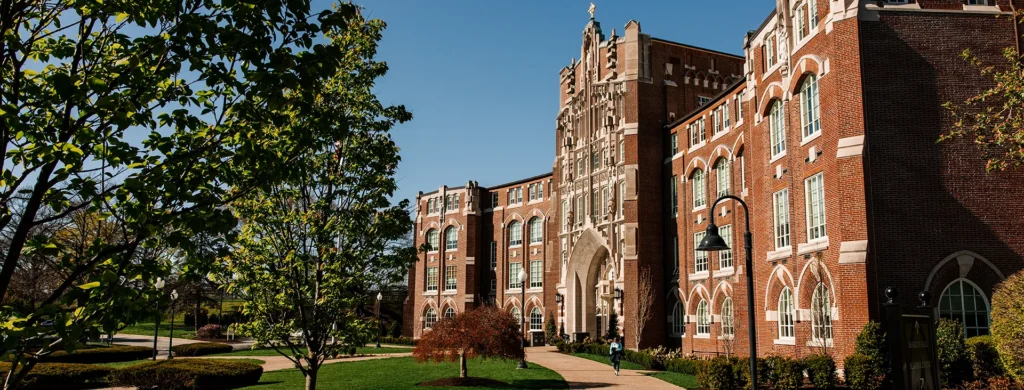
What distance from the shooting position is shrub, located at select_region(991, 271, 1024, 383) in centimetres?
1788

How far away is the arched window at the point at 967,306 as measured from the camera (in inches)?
902

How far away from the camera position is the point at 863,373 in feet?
68.6

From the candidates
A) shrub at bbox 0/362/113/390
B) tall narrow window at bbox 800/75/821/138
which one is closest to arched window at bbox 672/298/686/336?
tall narrow window at bbox 800/75/821/138

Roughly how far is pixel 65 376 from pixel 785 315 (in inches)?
976

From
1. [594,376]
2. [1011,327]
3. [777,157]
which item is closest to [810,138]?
[777,157]

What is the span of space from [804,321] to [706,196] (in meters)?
12.6

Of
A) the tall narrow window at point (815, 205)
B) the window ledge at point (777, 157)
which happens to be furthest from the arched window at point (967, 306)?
the window ledge at point (777, 157)

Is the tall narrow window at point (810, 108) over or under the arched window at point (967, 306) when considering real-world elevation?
over

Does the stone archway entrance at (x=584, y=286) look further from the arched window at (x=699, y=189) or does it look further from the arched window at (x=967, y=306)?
the arched window at (x=967, y=306)

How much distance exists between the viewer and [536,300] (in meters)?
57.3

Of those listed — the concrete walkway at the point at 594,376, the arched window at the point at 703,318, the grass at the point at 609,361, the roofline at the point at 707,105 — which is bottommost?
the grass at the point at 609,361

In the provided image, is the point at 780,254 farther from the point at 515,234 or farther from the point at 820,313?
the point at 515,234

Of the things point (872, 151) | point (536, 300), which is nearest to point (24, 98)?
point (872, 151)

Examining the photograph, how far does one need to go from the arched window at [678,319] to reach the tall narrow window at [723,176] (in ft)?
23.2
